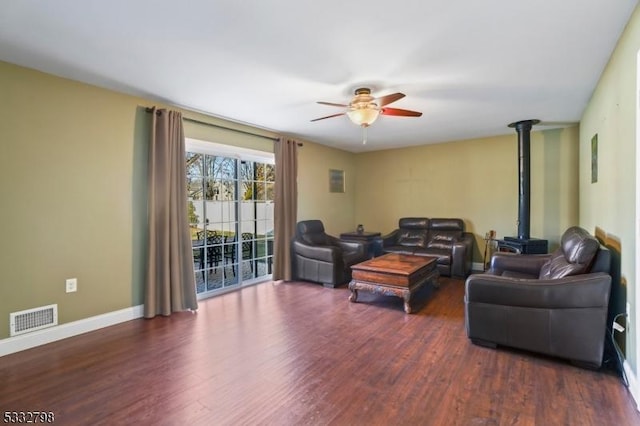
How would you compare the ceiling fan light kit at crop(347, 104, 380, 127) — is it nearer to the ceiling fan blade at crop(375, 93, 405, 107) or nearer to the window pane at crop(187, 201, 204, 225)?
the ceiling fan blade at crop(375, 93, 405, 107)

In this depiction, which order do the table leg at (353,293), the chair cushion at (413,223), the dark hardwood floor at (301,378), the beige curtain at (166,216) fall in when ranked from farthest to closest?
the chair cushion at (413,223)
the table leg at (353,293)
the beige curtain at (166,216)
the dark hardwood floor at (301,378)

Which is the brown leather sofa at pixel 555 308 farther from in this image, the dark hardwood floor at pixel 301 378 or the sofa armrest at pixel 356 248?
the sofa armrest at pixel 356 248

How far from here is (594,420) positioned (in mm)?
1793

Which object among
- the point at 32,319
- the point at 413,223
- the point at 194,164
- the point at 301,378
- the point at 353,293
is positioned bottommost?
the point at 301,378

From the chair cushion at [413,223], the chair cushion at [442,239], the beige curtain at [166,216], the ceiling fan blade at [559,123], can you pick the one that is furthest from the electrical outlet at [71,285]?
the ceiling fan blade at [559,123]

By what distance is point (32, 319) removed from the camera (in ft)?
9.11

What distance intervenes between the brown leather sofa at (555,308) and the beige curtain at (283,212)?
2.99 meters

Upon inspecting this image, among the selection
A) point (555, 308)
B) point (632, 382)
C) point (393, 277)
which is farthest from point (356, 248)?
point (632, 382)

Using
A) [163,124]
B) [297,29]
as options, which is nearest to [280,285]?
[163,124]

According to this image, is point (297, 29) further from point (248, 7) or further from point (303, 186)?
point (303, 186)

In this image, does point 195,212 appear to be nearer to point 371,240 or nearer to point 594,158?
point 371,240

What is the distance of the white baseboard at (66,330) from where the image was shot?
2.65m

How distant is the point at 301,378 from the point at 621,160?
2791mm

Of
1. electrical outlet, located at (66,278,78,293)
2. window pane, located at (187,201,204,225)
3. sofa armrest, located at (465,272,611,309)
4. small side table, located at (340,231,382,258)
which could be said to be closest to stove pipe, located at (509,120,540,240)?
small side table, located at (340,231,382,258)
